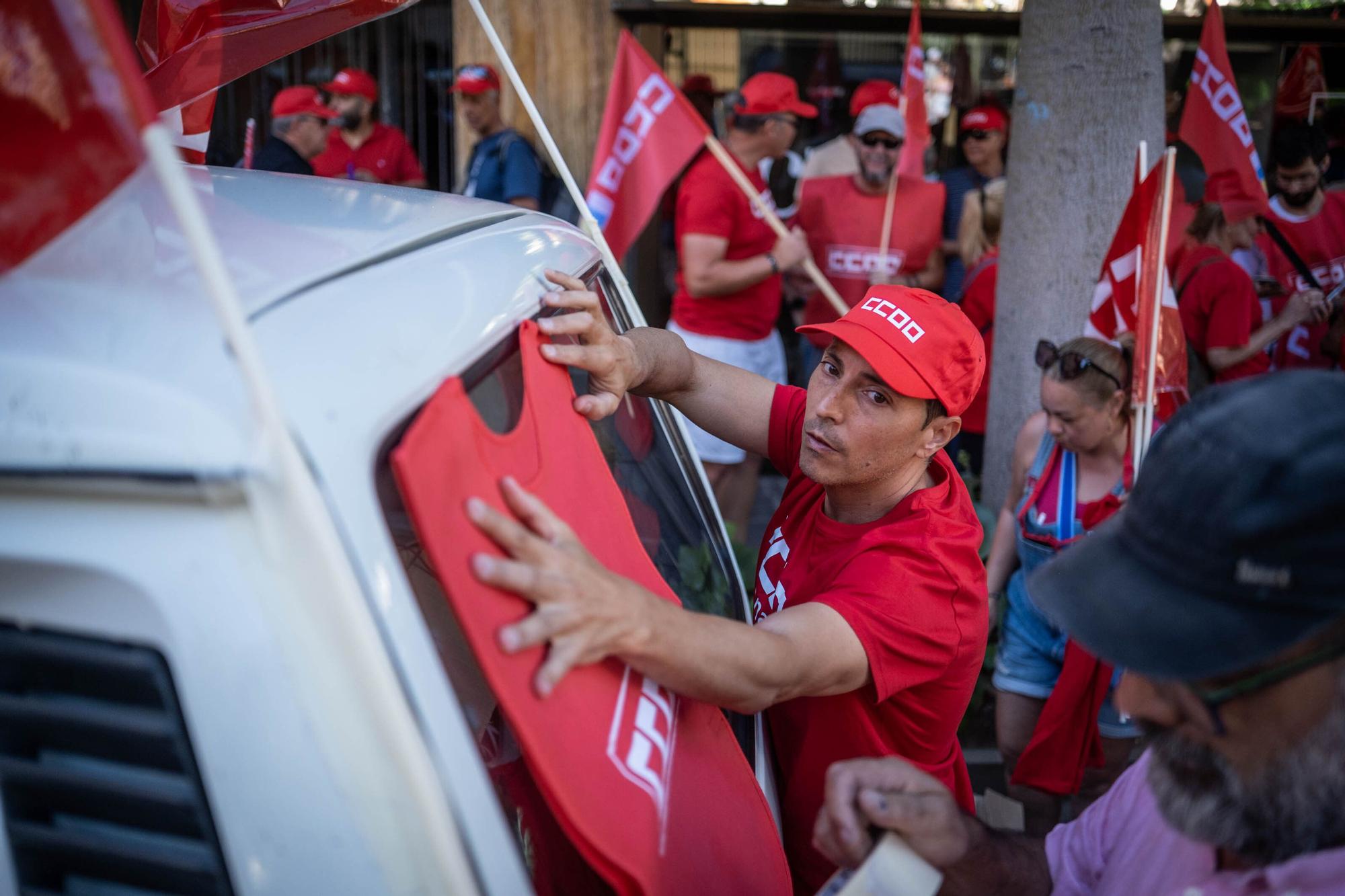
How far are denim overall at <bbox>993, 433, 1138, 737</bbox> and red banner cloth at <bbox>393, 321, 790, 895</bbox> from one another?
6.67ft

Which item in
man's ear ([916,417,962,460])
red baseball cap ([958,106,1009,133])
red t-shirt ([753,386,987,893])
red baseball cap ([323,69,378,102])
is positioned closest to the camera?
red t-shirt ([753,386,987,893])

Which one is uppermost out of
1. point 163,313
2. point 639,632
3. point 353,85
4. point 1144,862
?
point 353,85

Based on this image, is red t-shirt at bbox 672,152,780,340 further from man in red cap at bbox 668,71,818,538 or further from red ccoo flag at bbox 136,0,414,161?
red ccoo flag at bbox 136,0,414,161

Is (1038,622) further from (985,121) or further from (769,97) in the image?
(985,121)

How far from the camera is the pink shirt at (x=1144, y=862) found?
1.21 meters

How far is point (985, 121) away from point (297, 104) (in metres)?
3.99

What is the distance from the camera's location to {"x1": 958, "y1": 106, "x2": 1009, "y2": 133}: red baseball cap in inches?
256

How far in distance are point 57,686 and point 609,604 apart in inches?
21.5

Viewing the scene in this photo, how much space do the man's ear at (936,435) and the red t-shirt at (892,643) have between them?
7cm

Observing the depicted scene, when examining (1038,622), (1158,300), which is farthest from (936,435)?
(1158,300)

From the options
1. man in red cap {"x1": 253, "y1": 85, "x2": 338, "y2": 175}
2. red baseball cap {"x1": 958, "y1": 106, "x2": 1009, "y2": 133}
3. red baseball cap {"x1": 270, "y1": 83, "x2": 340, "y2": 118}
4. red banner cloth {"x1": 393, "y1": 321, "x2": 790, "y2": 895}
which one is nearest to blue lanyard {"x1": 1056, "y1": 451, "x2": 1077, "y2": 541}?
red banner cloth {"x1": 393, "y1": 321, "x2": 790, "y2": 895}

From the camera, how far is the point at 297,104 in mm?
6352

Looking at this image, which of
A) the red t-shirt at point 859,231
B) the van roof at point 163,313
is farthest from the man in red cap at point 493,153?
the van roof at point 163,313

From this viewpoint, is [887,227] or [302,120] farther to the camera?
[302,120]
